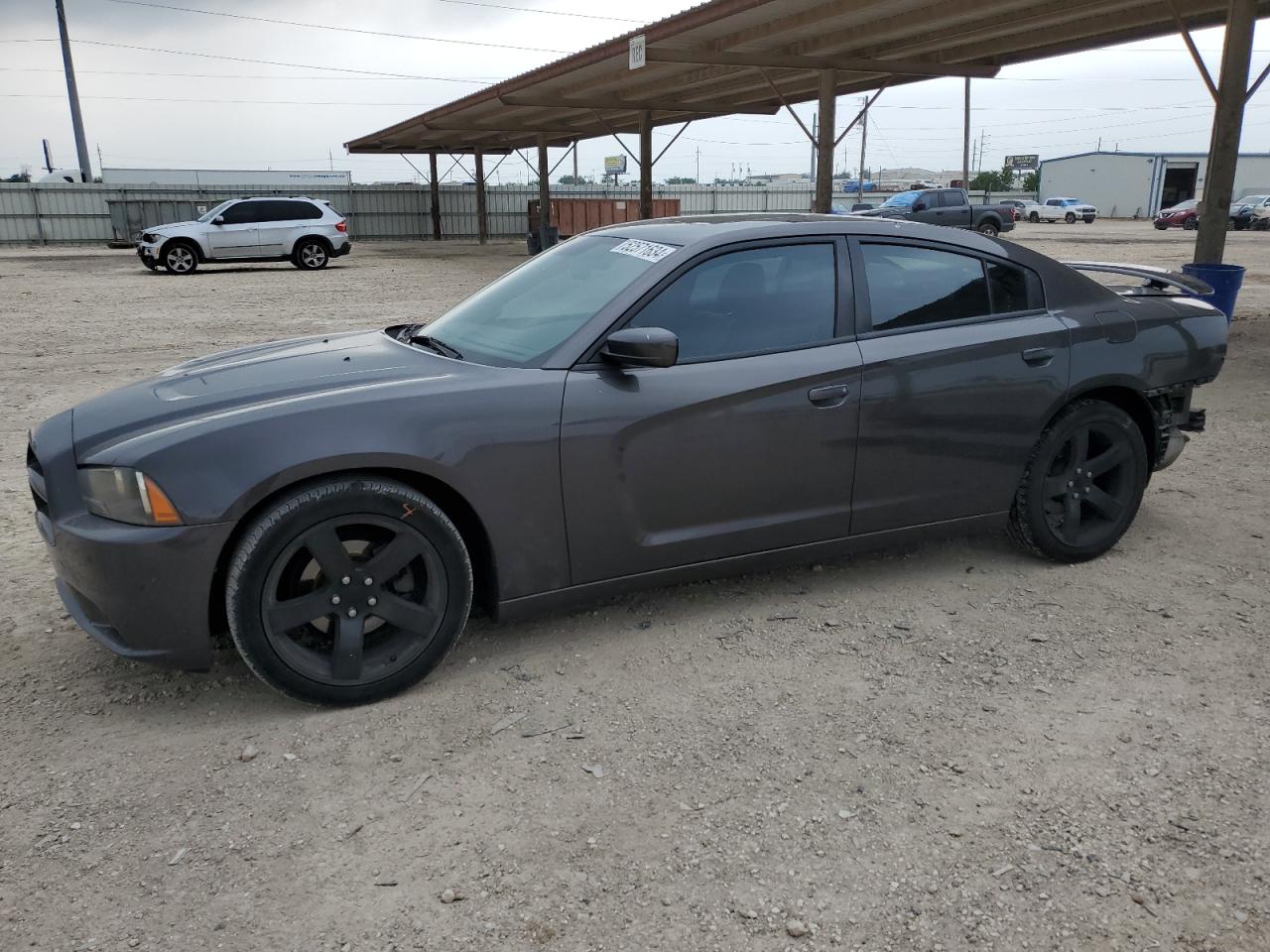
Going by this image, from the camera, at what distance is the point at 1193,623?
3730 millimetres

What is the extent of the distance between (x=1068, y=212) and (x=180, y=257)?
167 feet

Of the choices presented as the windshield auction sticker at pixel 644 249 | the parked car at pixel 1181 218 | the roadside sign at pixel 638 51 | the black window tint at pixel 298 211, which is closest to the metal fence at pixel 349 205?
the black window tint at pixel 298 211

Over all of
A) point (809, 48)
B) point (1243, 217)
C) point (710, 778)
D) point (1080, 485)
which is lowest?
point (710, 778)

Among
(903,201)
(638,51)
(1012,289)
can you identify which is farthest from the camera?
(903,201)

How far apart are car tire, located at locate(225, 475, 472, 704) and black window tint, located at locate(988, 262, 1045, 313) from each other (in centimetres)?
247

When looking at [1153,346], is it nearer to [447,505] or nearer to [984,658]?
[984,658]

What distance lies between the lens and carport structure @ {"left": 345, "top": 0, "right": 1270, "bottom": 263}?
11164 mm

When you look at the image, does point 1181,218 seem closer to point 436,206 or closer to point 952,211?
point 952,211

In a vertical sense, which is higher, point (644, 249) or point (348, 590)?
point (644, 249)

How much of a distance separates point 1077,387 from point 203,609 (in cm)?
347

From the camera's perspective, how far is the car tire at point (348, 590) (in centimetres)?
289

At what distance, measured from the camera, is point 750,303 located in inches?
144

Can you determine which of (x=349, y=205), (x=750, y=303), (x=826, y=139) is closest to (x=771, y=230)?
(x=750, y=303)

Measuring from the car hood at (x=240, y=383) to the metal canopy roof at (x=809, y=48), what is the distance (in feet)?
35.3
